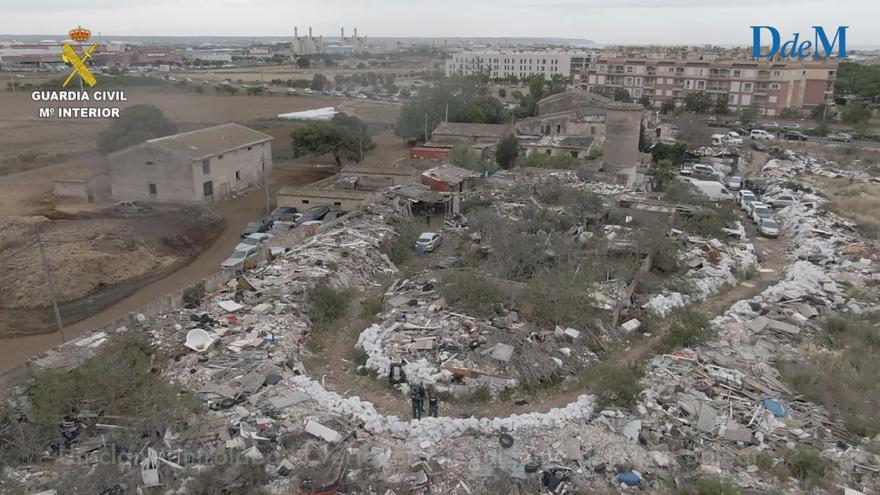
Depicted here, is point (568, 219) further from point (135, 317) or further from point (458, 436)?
point (135, 317)

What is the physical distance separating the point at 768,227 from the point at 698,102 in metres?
27.9

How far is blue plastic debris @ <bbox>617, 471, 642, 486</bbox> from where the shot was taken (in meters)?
7.54

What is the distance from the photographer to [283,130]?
36.7m

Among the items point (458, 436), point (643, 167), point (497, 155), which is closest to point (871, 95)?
point (643, 167)

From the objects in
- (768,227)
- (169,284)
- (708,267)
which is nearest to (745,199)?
(768,227)

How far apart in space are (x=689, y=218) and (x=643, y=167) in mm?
9180

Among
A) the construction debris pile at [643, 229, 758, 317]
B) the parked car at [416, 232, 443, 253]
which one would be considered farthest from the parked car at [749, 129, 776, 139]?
the parked car at [416, 232, 443, 253]

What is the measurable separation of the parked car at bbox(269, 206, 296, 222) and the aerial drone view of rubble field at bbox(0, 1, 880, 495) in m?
0.11

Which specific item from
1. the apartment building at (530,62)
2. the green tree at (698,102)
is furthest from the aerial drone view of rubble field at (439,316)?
the apartment building at (530,62)

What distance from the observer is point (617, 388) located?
353 inches

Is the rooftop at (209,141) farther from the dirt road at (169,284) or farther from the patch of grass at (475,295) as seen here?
the patch of grass at (475,295)

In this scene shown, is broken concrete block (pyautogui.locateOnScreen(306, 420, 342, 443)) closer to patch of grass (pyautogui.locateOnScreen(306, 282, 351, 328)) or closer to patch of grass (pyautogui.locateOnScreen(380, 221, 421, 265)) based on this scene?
patch of grass (pyautogui.locateOnScreen(306, 282, 351, 328))

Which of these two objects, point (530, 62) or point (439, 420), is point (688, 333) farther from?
point (530, 62)

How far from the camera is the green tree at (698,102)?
43.3 m
